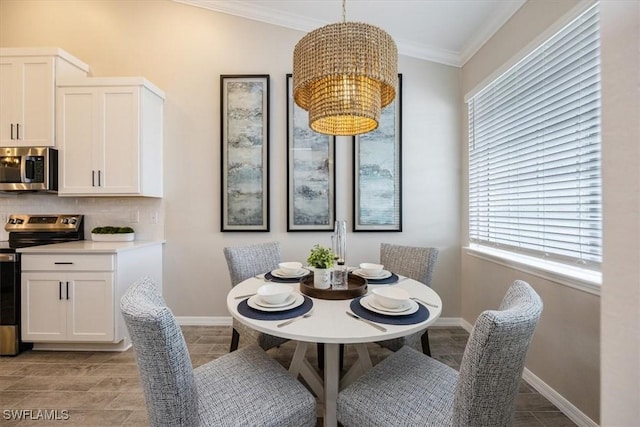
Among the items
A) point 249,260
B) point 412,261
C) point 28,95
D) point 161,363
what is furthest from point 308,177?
point 28,95

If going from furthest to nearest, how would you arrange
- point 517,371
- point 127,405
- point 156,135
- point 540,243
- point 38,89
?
point 156,135 → point 38,89 → point 540,243 → point 127,405 → point 517,371

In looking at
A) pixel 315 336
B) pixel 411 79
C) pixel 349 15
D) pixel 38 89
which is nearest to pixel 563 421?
pixel 315 336

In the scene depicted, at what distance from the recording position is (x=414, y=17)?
2.56 meters

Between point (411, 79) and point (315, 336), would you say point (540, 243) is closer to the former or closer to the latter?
point (315, 336)

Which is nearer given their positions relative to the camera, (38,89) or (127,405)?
(127,405)

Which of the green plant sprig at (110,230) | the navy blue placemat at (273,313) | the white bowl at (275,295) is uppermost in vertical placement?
the green plant sprig at (110,230)

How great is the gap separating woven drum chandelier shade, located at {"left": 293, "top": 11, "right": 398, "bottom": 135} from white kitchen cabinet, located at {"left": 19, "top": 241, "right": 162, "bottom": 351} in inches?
81.0

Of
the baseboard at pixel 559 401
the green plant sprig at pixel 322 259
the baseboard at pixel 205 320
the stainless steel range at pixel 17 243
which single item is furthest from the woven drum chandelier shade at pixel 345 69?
the stainless steel range at pixel 17 243

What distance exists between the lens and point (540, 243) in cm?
195

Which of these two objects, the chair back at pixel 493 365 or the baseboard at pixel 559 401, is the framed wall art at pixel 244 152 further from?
the baseboard at pixel 559 401

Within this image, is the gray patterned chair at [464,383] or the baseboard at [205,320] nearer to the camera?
the gray patterned chair at [464,383]

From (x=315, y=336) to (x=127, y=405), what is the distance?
5.06 feet

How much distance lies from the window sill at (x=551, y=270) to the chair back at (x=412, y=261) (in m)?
0.59

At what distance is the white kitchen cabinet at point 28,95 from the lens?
2521mm
